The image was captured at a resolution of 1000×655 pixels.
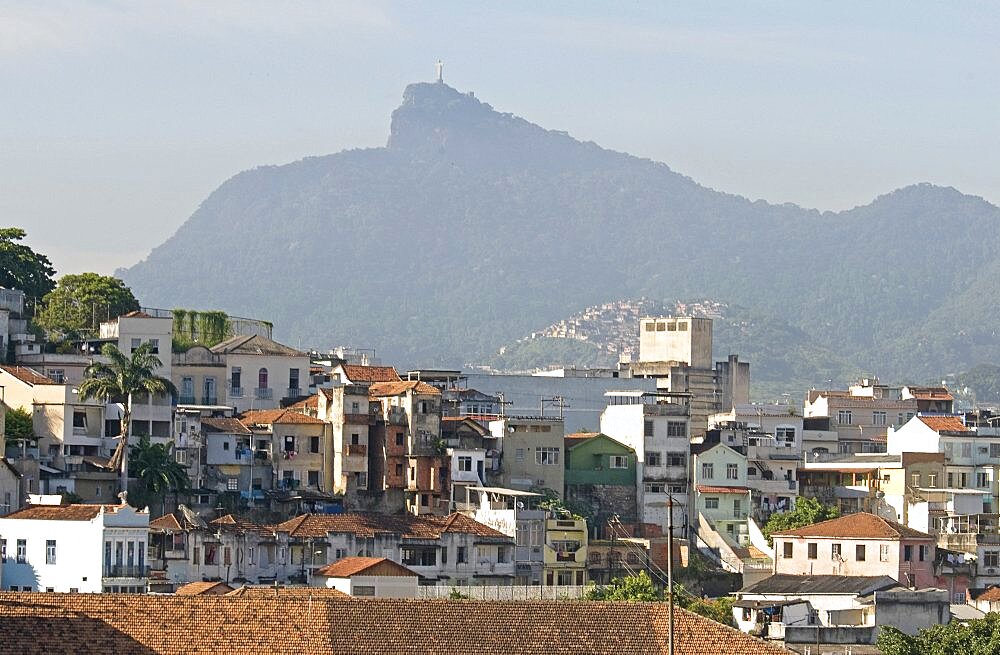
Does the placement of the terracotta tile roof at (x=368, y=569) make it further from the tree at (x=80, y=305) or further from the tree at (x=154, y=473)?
the tree at (x=80, y=305)

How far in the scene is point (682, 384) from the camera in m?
124

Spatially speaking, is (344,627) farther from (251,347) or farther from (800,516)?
(251,347)

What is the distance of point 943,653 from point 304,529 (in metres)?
28.3

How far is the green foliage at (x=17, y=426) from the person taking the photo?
279 ft

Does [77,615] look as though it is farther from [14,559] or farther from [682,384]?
[682,384]

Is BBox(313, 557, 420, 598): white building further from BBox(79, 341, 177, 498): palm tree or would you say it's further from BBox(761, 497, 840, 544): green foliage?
BBox(761, 497, 840, 544): green foliage

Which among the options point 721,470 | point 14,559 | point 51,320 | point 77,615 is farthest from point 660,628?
point 51,320

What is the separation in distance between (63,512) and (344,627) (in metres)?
22.8

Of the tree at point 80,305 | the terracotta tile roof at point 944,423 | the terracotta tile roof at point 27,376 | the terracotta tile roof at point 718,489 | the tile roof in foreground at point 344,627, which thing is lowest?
the tile roof in foreground at point 344,627

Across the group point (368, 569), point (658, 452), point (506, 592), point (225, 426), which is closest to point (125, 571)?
point (368, 569)

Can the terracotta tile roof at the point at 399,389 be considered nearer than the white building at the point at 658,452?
Yes

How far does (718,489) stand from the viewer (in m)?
97.0

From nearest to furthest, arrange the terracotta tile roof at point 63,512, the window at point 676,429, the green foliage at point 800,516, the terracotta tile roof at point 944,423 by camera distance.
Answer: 1. the terracotta tile roof at point 63,512
2. the green foliage at point 800,516
3. the window at point 676,429
4. the terracotta tile roof at point 944,423

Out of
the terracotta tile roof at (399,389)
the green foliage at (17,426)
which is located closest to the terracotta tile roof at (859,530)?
the terracotta tile roof at (399,389)
